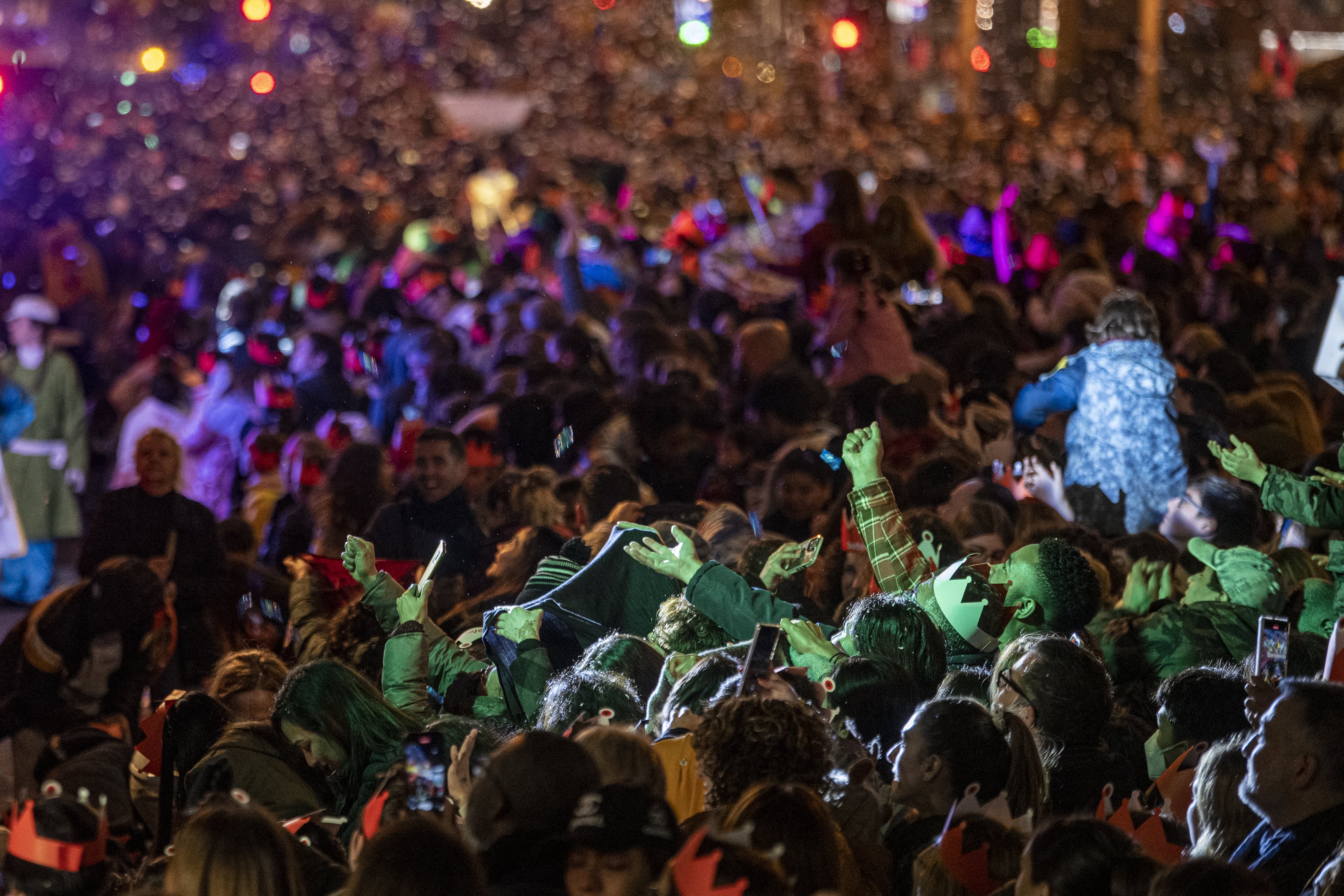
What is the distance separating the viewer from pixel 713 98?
141 ft

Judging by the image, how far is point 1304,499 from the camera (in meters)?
4.87

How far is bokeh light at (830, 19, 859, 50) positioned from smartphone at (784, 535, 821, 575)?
58.6 feet

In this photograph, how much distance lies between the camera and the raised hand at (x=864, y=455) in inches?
190

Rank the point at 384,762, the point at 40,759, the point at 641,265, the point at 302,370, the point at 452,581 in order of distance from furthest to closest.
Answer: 1. the point at 641,265
2. the point at 302,370
3. the point at 452,581
4. the point at 40,759
5. the point at 384,762

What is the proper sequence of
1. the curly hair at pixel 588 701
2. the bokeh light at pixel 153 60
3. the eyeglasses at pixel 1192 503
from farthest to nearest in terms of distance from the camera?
1. the bokeh light at pixel 153 60
2. the eyeglasses at pixel 1192 503
3. the curly hair at pixel 588 701

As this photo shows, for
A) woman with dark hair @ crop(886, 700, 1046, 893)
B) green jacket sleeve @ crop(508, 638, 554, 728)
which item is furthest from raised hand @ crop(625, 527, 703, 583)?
woman with dark hair @ crop(886, 700, 1046, 893)

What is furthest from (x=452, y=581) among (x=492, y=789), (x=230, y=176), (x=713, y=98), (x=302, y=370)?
(x=713, y=98)

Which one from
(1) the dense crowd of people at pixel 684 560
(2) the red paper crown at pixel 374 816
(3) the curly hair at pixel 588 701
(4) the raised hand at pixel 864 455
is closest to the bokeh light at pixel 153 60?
(1) the dense crowd of people at pixel 684 560

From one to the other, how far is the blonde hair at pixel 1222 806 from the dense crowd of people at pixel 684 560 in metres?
0.01

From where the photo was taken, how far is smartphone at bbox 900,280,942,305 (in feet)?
40.1

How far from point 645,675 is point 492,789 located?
4.63 ft

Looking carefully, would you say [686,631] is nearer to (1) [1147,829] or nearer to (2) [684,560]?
(2) [684,560]

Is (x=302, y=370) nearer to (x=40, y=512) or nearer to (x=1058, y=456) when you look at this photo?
(x=40, y=512)

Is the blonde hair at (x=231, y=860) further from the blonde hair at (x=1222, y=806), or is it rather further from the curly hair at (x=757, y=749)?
the blonde hair at (x=1222, y=806)
